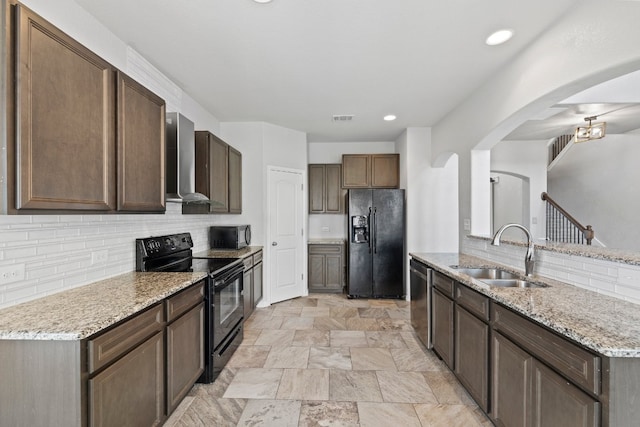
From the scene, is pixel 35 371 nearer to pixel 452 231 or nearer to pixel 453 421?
pixel 453 421

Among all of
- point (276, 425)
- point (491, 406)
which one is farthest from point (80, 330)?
point (491, 406)

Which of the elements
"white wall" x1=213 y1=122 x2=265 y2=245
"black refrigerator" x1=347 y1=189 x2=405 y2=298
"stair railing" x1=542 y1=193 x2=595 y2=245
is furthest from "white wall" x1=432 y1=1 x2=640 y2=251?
"stair railing" x1=542 y1=193 x2=595 y2=245

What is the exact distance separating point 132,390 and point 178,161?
1678 mm

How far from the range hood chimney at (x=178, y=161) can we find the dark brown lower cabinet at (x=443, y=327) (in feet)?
7.53

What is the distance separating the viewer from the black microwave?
3.92 m

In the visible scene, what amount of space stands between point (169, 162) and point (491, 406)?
291cm

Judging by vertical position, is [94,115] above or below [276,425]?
above

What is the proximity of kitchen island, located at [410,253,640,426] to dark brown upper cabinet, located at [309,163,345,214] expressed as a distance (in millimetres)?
3348

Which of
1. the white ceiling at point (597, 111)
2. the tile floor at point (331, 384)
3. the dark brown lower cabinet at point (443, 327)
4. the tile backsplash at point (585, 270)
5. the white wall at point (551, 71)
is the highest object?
the white ceiling at point (597, 111)

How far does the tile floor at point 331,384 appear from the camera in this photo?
2.07m

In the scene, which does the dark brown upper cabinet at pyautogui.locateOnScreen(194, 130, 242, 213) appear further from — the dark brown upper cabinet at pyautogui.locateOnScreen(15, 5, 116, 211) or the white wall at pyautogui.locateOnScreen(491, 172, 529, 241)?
the white wall at pyautogui.locateOnScreen(491, 172, 529, 241)

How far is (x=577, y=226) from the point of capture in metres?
5.21

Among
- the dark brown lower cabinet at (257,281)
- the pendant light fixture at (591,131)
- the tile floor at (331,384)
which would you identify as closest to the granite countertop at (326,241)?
the dark brown lower cabinet at (257,281)

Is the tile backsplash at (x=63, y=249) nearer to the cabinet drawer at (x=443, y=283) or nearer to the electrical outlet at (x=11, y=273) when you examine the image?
the electrical outlet at (x=11, y=273)
